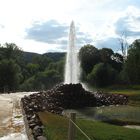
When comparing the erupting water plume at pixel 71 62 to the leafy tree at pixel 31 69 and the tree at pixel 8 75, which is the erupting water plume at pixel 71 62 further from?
the leafy tree at pixel 31 69

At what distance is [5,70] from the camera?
8281 centimetres

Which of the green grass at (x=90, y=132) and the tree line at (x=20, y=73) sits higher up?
the tree line at (x=20, y=73)

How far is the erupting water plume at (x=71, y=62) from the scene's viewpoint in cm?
4966

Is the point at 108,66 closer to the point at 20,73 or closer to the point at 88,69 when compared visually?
the point at 88,69

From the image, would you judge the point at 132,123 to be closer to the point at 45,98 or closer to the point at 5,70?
the point at 45,98

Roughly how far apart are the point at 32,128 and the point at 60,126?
1.47 metres

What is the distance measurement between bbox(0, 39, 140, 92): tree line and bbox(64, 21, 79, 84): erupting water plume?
20.7 metres

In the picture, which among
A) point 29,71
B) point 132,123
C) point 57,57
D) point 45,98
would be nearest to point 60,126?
point 132,123

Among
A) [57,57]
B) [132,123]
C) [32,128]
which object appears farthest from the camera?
→ [57,57]

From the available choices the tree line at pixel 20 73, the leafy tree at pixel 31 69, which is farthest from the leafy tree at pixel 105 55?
the leafy tree at pixel 31 69

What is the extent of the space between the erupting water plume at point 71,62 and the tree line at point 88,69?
814 inches

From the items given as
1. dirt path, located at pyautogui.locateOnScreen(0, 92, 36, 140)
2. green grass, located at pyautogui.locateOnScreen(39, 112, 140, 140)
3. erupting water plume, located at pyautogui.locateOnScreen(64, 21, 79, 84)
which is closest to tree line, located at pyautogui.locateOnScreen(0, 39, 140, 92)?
erupting water plume, located at pyautogui.locateOnScreen(64, 21, 79, 84)

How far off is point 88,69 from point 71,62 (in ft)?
161

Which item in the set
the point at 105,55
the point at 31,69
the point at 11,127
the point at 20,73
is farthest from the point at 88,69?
the point at 11,127
